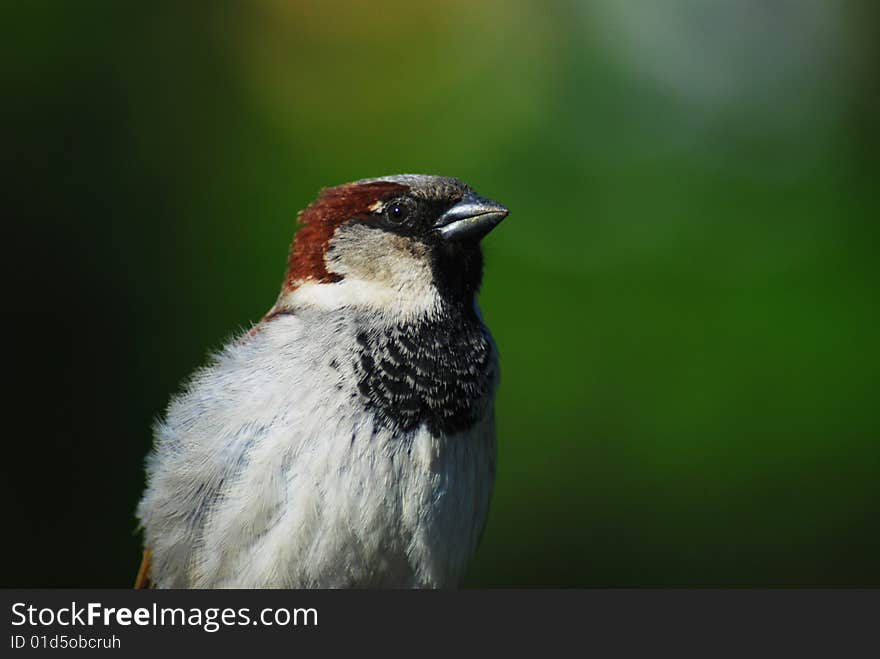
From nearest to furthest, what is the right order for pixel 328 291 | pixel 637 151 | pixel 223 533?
pixel 223 533 → pixel 328 291 → pixel 637 151

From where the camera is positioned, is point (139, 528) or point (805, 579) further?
point (805, 579)

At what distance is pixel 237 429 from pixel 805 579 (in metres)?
2.46

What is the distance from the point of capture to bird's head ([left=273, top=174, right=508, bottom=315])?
7.27 feet

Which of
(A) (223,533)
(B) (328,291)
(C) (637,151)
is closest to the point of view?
(A) (223,533)

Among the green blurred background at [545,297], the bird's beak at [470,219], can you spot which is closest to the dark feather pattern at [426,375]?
the bird's beak at [470,219]

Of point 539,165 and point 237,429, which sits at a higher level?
point 539,165

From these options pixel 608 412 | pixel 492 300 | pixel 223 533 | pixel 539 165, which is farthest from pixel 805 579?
pixel 223 533

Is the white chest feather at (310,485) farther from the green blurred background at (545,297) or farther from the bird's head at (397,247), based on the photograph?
the green blurred background at (545,297)

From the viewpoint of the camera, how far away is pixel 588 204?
12.4 ft

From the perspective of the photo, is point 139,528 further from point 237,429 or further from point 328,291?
point 328,291

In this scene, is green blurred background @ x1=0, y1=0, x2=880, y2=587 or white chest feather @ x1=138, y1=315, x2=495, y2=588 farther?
green blurred background @ x1=0, y1=0, x2=880, y2=587

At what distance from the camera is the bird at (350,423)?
196 centimetres

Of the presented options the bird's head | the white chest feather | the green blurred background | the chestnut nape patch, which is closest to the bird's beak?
the bird's head

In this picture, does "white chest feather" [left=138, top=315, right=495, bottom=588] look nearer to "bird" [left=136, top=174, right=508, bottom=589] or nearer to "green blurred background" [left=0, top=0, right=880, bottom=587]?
"bird" [left=136, top=174, right=508, bottom=589]
